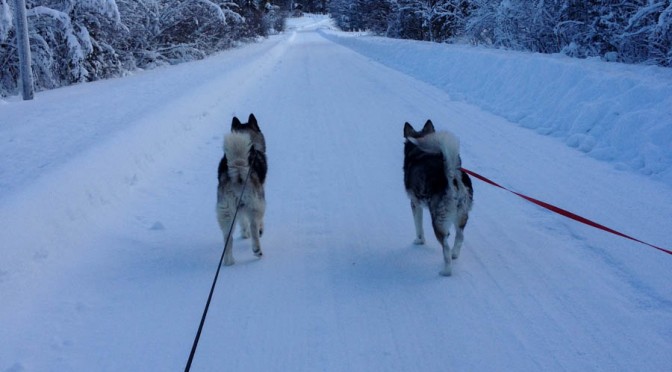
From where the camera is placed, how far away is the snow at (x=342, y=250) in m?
3.31

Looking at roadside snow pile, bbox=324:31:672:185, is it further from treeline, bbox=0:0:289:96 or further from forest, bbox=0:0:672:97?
treeline, bbox=0:0:289:96

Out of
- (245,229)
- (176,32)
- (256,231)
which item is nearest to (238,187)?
(256,231)

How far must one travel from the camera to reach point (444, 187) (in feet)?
13.5

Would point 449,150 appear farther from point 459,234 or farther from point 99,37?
point 99,37

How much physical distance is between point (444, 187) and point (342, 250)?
1278mm

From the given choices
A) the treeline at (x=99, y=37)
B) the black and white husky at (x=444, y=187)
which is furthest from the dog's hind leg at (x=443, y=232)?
the treeline at (x=99, y=37)

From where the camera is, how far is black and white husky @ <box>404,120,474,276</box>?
13.5ft

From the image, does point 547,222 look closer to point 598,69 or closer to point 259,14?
point 598,69

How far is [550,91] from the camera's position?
34.3 feet

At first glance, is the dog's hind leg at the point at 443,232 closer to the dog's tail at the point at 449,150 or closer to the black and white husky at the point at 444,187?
the black and white husky at the point at 444,187

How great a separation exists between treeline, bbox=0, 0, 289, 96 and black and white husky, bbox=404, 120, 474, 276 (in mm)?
12145

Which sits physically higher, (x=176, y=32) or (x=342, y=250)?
(x=176, y=32)

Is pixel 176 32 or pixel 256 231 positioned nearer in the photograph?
pixel 256 231

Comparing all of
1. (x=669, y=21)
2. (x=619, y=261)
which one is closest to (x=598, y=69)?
(x=669, y=21)
